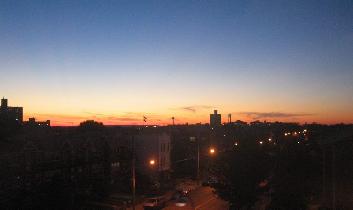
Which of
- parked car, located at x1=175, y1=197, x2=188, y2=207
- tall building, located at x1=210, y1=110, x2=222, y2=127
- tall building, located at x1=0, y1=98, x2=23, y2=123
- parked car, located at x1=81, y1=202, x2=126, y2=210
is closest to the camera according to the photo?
parked car, located at x1=81, y1=202, x2=126, y2=210

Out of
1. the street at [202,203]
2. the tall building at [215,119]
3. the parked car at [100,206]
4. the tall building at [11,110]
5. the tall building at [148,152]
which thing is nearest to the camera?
the parked car at [100,206]

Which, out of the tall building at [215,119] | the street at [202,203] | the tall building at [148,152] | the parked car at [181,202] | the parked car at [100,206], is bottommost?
the street at [202,203]

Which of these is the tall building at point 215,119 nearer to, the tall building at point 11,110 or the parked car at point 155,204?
the tall building at point 11,110

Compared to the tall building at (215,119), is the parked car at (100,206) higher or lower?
lower

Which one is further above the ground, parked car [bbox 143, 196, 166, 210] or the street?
parked car [bbox 143, 196, 166, 210]

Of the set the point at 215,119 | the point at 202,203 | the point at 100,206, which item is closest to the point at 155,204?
the point at 100,206

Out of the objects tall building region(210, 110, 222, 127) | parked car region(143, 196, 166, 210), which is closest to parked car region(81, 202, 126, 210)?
parked car region(143, 196, 166, 210)

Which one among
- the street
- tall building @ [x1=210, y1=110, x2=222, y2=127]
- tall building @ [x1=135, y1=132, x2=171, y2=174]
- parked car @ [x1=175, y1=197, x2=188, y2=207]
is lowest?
the street

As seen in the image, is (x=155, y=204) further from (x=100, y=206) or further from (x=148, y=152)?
(x=148, y=152)

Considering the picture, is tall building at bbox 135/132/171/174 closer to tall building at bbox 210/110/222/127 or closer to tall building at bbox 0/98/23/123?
tall building at bbox 0/98/23/123

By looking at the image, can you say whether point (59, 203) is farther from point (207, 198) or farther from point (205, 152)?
point (205, 152)

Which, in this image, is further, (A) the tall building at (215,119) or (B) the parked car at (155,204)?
(A) the tall building at (215,119)

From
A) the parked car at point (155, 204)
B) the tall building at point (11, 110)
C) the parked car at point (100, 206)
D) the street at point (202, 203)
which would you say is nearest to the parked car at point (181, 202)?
the street at point (202, 203)

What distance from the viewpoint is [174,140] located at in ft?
246
